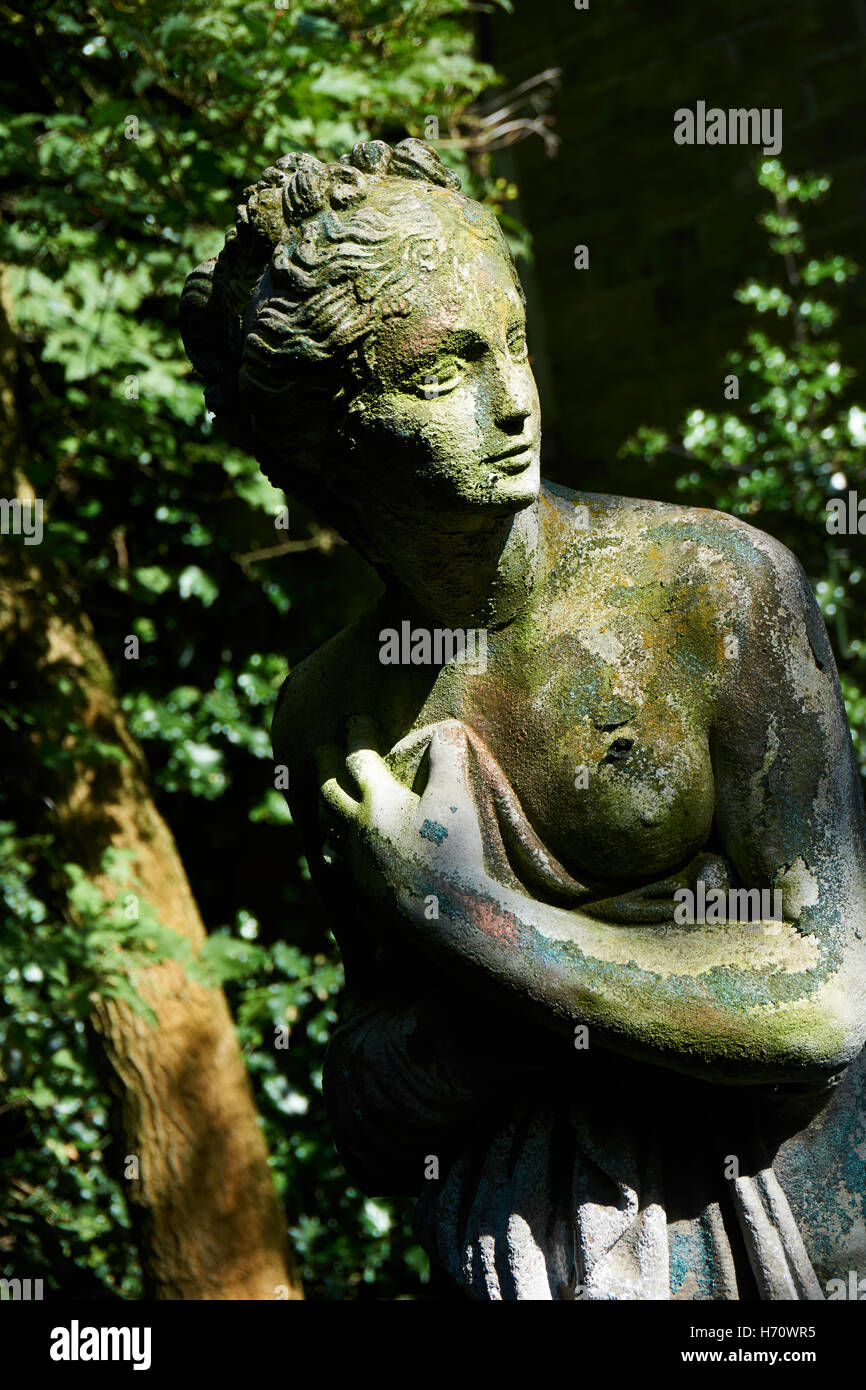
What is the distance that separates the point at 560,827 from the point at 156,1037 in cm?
Answer: 304

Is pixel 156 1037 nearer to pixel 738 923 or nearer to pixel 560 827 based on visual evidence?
pixel 560 827

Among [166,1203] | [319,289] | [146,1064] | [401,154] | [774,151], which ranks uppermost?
[774,151]

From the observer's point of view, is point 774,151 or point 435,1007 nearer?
point 435,1007

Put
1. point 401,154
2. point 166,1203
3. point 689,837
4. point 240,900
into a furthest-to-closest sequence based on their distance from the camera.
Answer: point 240,900 → point 166,1203 → point 401,154 → point 689,837

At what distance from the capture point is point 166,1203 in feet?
14.3

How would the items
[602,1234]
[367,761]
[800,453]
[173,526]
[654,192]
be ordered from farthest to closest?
[654,192]
[173,526]
[800,453]
[367,761]
[602,1234]

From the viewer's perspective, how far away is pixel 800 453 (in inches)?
200

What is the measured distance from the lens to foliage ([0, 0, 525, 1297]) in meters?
3.94

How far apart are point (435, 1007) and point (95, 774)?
3.05 m

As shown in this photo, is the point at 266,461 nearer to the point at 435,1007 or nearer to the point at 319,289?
the point at 319,289

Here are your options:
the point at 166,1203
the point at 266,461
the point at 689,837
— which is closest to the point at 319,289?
the point at 266,461

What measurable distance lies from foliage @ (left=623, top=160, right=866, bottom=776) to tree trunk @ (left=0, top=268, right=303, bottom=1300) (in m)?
2.42

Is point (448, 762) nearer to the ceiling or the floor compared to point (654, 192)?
nearer to the floor

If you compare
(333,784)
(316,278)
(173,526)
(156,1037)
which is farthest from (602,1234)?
(173,526)
